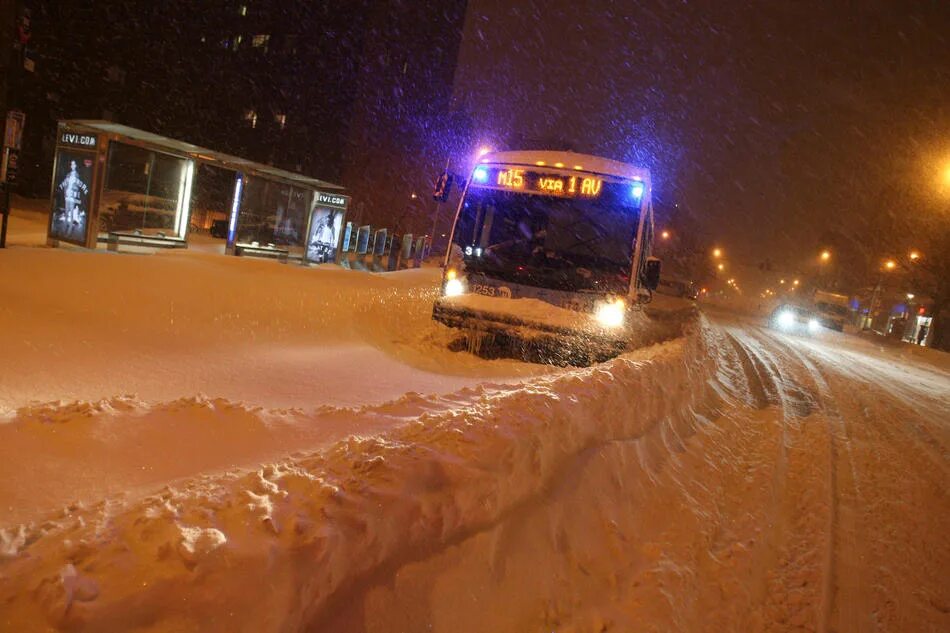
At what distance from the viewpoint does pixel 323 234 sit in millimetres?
18672

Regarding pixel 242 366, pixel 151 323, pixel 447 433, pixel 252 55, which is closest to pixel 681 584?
pixel 447 433

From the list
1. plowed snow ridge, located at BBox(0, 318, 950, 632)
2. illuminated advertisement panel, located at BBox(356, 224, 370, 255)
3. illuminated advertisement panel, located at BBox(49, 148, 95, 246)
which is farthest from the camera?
illuminated advertisement panel, located at BBox(356, 224, 370, 255)

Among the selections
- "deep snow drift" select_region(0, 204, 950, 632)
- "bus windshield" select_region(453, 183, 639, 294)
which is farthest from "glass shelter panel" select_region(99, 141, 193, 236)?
"bus windshield" select_region(453, 183, 639, 294)

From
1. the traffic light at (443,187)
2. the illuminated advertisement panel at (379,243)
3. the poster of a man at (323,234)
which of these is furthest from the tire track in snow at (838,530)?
the illuminated advertisement panel at (379,243)

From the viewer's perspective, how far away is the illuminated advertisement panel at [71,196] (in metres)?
12.0

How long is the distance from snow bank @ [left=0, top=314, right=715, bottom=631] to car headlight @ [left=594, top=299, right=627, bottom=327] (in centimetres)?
455

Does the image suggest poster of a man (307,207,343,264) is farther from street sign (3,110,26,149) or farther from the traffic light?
the traffic light

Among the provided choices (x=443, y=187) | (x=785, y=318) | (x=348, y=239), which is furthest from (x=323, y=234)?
(x=785, y=318)

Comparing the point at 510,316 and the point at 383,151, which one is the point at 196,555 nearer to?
the point at 510,316

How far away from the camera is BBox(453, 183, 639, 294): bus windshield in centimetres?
887

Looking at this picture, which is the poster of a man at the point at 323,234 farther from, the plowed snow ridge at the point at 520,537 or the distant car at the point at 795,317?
the distant car at the point at 795,317

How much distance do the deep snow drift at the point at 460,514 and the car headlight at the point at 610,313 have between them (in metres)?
1.43

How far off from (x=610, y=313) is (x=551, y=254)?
1.48 meters

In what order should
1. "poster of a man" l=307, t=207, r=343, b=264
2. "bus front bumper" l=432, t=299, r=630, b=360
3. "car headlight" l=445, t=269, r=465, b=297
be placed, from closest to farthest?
"bus front bumper" l=432, t=299, r=630, b=360 < "car headlight" l=445, t=269, r=465, b=297 < "poster of a man" l=307, t=207, r=343, b=264
